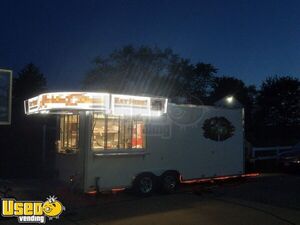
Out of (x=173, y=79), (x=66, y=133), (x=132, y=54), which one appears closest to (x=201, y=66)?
(x=173, y=79)

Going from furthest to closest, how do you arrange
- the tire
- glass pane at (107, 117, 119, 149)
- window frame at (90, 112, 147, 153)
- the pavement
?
the tire
glass pane at (107, 117, 119, 149)
window frame at (90, 112, 147, 153)
the pavement

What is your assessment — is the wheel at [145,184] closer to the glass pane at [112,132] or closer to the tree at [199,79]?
→ the glass pane at [112,132]

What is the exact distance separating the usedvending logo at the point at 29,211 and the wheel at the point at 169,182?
4256 mm

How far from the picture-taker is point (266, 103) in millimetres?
47875

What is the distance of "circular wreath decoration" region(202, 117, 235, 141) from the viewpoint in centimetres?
1536

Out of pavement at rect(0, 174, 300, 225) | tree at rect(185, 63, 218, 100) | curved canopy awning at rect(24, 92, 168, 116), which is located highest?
tree at rect(185, 63, 218, 100)

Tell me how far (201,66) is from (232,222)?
3937 centimetres

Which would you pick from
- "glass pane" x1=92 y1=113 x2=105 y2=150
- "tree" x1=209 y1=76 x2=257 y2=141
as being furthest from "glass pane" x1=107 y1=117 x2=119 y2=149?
"tree" x1=209 y1=76 x2=257 y2=141

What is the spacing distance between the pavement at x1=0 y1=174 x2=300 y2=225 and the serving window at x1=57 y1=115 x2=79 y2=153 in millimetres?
1441

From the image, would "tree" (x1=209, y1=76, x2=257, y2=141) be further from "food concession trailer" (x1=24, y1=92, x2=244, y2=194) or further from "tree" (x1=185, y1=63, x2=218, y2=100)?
"food concession trailer" (x1=24, y1=92, x2=244, y2=194)

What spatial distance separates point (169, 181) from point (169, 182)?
0.03 m

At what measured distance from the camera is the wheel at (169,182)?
13898 millimetres

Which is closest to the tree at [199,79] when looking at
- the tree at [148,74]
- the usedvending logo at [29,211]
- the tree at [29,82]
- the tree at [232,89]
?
the tree at [148,74]

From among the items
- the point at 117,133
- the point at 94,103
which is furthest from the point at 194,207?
the point at 94,103
